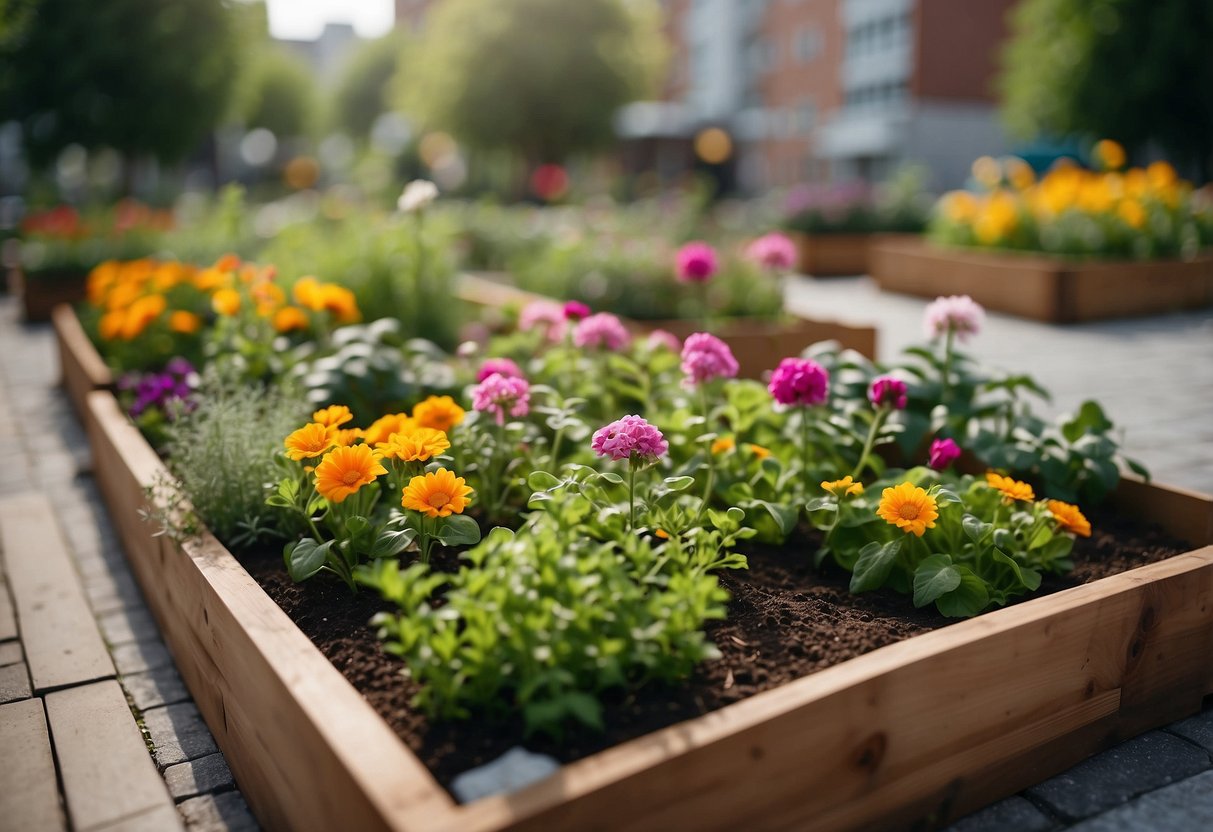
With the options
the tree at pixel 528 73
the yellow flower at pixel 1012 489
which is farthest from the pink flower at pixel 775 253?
the tree at pixel 528 73

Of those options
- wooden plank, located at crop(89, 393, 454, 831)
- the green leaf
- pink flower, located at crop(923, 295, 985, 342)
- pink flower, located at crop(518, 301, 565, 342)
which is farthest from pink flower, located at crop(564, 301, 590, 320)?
the green leaf

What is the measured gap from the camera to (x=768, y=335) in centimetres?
521

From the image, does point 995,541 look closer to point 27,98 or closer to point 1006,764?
point 1006,764

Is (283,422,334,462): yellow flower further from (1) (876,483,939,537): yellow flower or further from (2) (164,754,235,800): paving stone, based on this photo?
(1) (876,483,939,537): yellow flower

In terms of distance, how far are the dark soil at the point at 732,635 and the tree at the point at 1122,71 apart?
11352 millimetres

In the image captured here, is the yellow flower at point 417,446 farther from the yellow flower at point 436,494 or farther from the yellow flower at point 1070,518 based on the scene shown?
the yellow flower at point 1070,518

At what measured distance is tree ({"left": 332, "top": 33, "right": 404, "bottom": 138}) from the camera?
41.0 meters

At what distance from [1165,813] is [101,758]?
230cm

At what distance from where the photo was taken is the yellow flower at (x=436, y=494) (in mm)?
2160

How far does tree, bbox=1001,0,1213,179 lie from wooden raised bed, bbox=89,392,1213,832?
11.8 m

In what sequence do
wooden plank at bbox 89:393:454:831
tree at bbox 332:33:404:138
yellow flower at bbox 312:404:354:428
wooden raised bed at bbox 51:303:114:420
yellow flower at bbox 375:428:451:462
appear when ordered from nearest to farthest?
wooden plank at bbox 89:393:454:831 → yellow flower at bbox 375:428:451:462 → yellow flower at bbox 312:404:354:428 → wooden raised bed at bbox 51:303:114:420 → tree at bbox 332:33:404:138

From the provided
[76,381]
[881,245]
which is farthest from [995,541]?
[881,245]

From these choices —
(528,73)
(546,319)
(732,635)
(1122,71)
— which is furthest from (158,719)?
(528,73)

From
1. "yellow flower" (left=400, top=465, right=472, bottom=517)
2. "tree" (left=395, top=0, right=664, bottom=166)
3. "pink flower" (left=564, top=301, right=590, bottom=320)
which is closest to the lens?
"yellow flower" (left=400, top=465, right=472, bottom=517)
